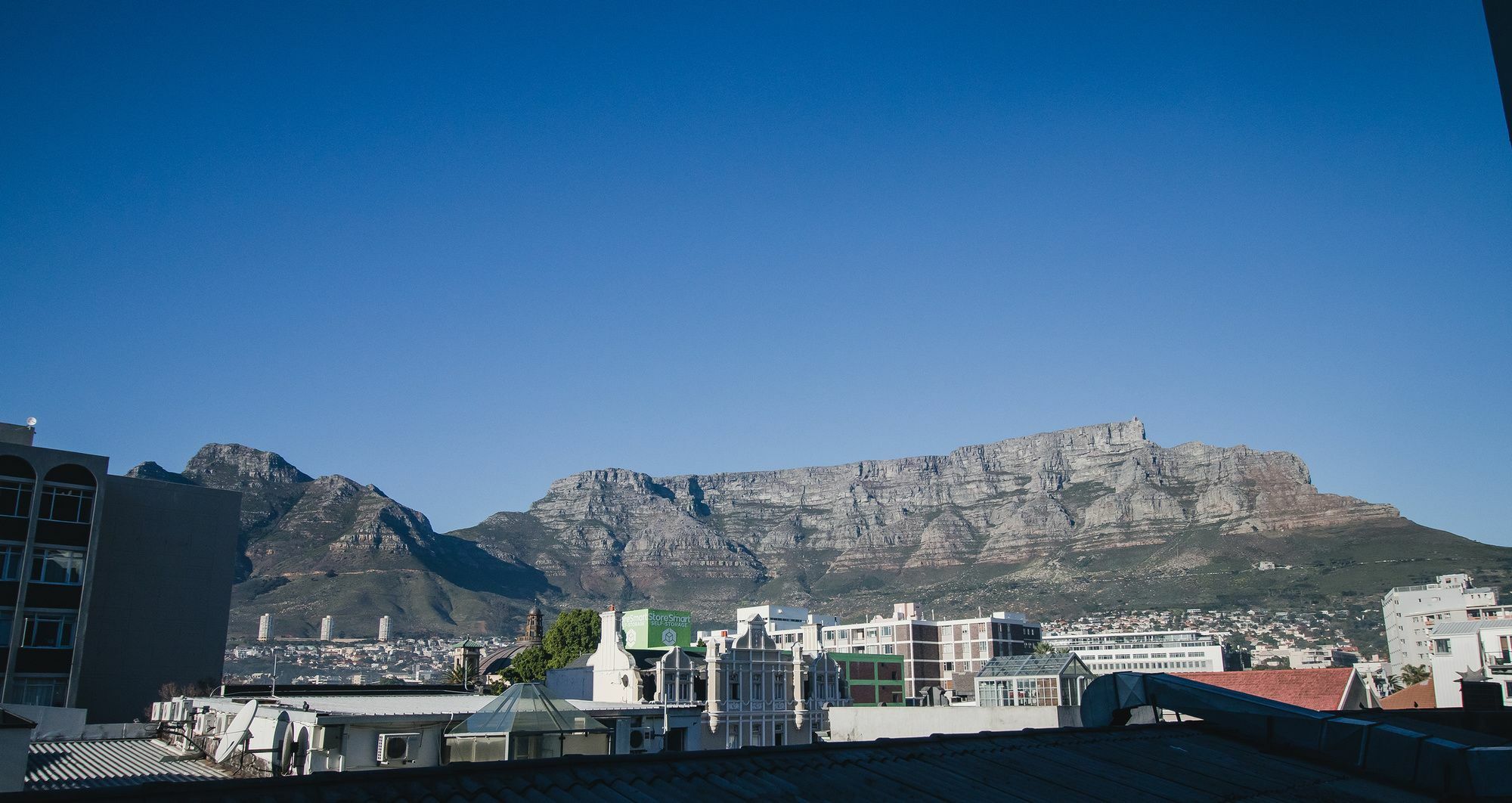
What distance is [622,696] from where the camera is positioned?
232 ft

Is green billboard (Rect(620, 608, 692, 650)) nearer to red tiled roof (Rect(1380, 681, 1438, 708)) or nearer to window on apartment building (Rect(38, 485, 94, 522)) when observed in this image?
window on apartment building (Rect(38, 485, 94, 522))

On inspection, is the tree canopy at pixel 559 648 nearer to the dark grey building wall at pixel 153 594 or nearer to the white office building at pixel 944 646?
the dark grey building wall at pixel 153 594

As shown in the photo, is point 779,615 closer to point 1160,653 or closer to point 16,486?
point 1160,653

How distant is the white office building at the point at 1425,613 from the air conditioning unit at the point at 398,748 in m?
122

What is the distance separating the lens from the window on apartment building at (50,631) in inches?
1961

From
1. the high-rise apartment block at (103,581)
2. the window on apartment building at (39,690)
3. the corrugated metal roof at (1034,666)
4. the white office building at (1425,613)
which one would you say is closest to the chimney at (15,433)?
the high-rise apartment block at (103,581)

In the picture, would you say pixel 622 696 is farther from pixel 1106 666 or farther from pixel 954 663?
pixel 1106 666

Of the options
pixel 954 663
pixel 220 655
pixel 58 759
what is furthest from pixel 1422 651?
pixel 58 759

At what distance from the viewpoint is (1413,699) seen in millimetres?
58000

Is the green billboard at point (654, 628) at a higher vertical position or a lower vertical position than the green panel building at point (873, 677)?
higher

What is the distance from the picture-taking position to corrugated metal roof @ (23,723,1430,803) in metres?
7.66

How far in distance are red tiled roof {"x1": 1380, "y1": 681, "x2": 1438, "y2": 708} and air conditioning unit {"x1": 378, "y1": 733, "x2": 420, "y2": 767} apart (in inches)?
2059

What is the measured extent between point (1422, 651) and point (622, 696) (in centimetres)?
11446

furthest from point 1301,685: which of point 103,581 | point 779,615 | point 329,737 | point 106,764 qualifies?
point 779,615
